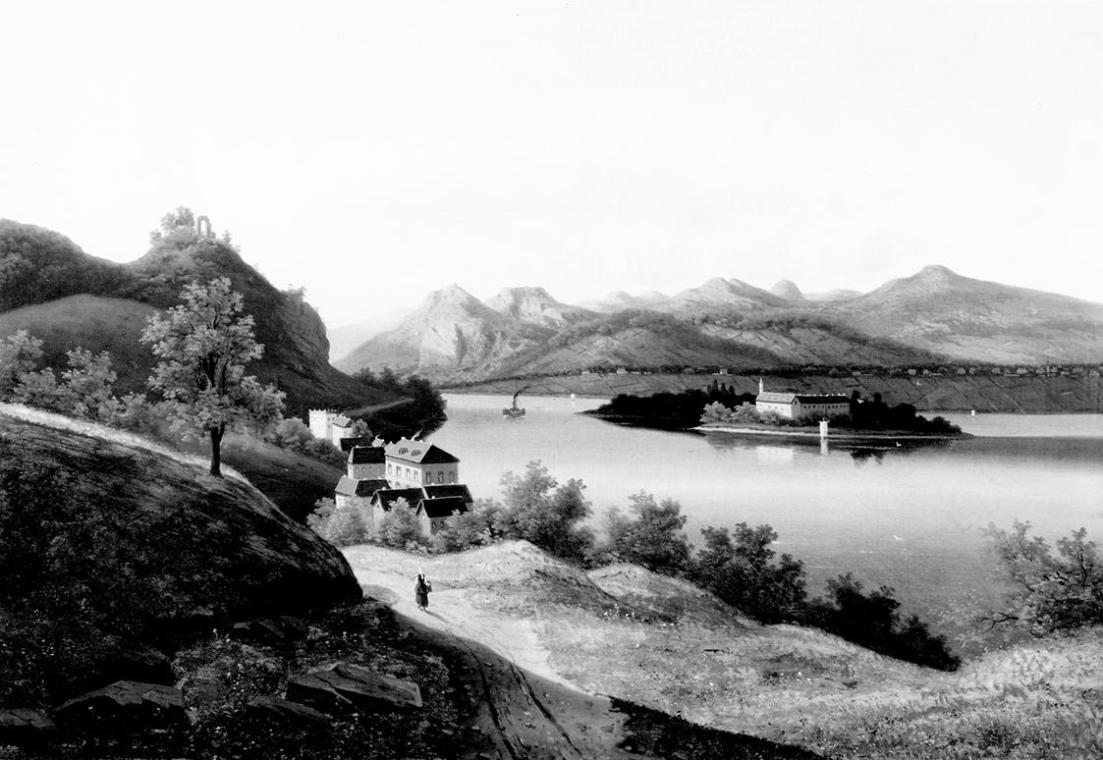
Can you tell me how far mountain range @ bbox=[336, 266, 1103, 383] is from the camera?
455 inches

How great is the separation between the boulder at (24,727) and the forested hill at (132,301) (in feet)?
21.6

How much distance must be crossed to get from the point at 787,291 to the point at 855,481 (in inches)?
128

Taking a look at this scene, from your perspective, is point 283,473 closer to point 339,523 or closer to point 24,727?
point 339,523

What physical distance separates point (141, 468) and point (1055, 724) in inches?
388

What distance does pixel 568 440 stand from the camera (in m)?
11.8

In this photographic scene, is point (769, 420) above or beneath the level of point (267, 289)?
beneath

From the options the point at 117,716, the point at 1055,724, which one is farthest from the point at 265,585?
the point at 1055,724

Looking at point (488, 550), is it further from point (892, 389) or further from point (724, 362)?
point (892, 389)

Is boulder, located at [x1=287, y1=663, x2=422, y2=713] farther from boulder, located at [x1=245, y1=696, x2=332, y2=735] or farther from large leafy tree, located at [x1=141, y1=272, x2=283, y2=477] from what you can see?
large leafy tree, located at [x1=141, y1=272, x2=283, y2=477]

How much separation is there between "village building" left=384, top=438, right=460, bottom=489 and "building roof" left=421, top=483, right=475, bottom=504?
0.07m

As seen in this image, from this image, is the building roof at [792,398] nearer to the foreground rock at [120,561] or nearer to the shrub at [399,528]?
the shrub at [399,528]

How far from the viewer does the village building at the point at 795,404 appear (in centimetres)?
1209

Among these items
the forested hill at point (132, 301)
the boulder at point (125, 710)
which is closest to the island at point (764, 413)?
the forested hill at point (132, 301)

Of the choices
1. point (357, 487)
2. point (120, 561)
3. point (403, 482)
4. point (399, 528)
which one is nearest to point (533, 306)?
point (403, 482)
